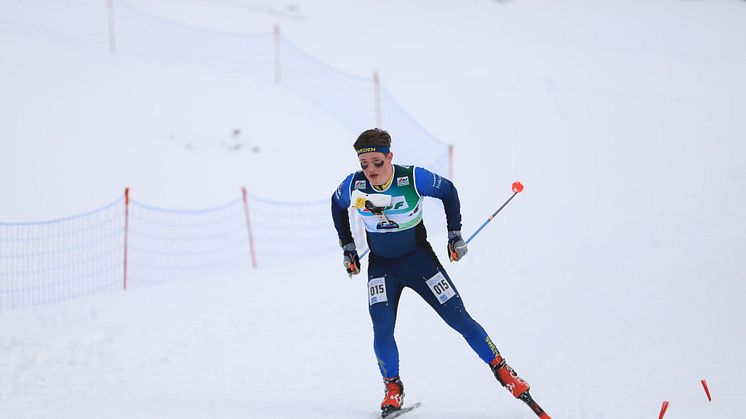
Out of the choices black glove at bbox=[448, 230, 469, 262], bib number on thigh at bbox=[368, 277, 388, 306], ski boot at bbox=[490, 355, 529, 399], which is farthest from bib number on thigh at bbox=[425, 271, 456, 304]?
ski boot at bbox=[490, 355, 529, 399]

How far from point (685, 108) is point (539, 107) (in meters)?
3.99

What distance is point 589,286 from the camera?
8.77 meters

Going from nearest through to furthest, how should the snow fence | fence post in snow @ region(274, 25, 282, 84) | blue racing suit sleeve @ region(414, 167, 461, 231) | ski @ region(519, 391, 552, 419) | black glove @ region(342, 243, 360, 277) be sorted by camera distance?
ski @ region(519, 391, 552, 419) → blue racing suit sleeve @ region(414, 167, 461, 231) → black glove @ region(342, 243, 360, 277) → the snow fence → fence post in snow @ region(274, 25, 282, 84)

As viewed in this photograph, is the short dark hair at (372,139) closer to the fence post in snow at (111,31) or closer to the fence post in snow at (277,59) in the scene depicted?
the fence post in snow at (277,59)

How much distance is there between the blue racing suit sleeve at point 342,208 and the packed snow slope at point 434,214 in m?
1.39

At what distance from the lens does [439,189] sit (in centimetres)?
494

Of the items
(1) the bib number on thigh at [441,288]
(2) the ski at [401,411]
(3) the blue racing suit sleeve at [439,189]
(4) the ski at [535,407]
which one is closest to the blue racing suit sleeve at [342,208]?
(3) the blue racing suit sleeve at [439,189]

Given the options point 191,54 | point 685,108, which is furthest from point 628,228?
point 191,54

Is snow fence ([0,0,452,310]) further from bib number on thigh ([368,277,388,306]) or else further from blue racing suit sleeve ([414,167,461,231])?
blue racing suit sleeve ([414,167,461,231])

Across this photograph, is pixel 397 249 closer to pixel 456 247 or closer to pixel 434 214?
pixel 456 247

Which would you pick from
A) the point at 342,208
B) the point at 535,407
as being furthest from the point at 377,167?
the point at 535,407

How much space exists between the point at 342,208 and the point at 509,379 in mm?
1734

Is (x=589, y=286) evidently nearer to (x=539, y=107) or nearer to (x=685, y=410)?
(x=685, y=410)

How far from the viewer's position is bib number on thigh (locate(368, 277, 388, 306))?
201 inches
